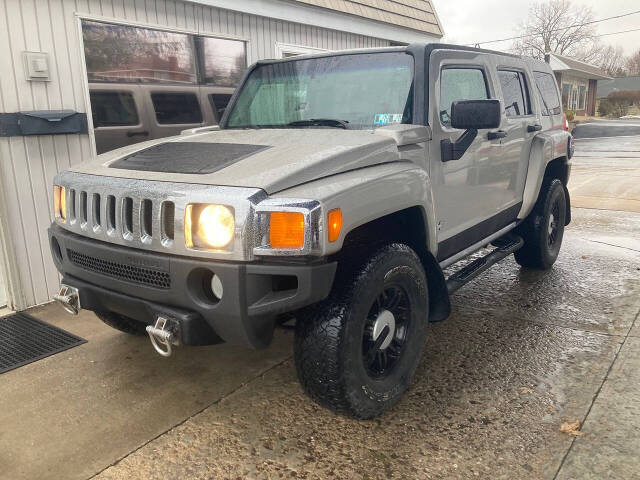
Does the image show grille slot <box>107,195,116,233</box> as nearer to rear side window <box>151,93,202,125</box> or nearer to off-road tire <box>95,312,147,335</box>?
off-road tire <box>95,312,147,335</box>

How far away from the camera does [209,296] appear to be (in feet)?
7.81

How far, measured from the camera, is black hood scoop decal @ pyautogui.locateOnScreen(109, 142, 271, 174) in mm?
2586

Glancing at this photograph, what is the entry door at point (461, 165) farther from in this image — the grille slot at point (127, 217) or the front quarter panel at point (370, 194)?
the grille slot at point (127, 217)

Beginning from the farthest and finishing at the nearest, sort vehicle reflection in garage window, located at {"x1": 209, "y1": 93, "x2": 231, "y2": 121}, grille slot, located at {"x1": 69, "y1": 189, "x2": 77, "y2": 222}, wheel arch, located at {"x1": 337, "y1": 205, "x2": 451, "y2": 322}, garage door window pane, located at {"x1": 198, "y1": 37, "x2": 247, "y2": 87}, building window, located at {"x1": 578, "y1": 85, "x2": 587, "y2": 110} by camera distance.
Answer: building window, located at {"x1": 578, "y1": 85, "x2": 587, "y2": 110}
vehicle reflection in garage window, located at {"x1": 209, "y1": 93, "x2": 231, "y2": 121}
garage door window pane, located at {"x1": 198, "y1": 37, "x2": 247, "y2": 87}
grille slot, located at {"x1": 69, "y1": 189, "x2": 77, "y2": 222}
wheel arch, located at {"x1": 337, "y1": 205, "x2": 451, "y2": 322}

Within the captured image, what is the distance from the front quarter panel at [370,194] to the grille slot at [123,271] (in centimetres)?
64

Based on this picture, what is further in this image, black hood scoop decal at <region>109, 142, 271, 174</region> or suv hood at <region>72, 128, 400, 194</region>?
black hood scoop decal at <region>109, 142, 271, 174</region>

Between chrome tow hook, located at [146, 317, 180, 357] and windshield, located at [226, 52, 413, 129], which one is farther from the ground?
windshield, located at [226, 52, 413, 129]

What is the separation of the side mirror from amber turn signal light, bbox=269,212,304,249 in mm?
1323

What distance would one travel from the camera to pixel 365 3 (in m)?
7.64

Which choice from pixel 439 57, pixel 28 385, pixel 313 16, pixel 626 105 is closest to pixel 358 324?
pixel 439 57

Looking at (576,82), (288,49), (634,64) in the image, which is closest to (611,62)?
(634,64)

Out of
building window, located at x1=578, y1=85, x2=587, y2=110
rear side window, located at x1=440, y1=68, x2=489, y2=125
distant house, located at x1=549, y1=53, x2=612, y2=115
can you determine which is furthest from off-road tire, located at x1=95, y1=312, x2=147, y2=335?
building window, located at x1=578, y1=85, x2=587, y2=110

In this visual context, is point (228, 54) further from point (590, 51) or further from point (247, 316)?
point (590, 51)

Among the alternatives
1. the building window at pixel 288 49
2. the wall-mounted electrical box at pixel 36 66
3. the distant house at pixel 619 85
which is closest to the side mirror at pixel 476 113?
the wall-mounted electrical box at pixel 36 66
